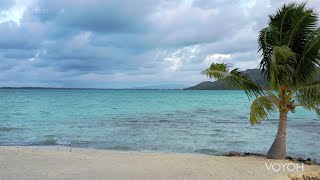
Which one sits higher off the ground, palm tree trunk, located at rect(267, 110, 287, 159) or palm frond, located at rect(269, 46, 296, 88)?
palm frond, located at rect(269, 46, 296, 88)

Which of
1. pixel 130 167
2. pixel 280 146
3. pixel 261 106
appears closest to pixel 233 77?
pixel 261 106

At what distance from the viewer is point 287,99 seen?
12.2 metres

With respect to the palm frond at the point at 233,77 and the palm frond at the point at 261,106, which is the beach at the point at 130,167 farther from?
the palm frond at the point at 233,77

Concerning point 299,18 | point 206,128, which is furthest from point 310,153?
point 206,128

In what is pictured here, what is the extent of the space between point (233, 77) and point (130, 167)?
4.86m

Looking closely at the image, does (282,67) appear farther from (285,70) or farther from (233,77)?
(233,77)

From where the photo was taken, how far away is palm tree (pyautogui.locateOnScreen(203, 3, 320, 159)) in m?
11.6

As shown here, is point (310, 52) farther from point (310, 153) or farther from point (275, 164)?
point (310, 153)
